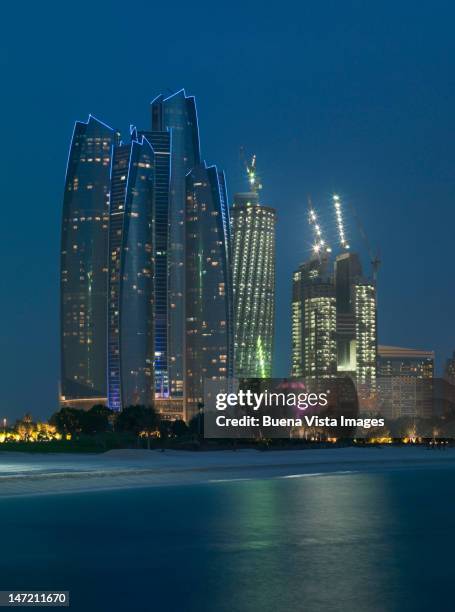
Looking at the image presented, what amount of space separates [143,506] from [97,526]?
5.37m

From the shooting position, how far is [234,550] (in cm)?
1934

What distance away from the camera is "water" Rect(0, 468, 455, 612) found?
1459 centimetres

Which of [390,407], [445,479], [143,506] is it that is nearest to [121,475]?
[143,506]

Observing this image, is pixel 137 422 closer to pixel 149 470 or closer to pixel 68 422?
pixel 68 422

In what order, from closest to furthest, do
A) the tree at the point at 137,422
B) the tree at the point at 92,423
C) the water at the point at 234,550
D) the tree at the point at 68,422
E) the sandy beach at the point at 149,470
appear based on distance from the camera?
the water at the point at 234,550
the sandy beach at the point at 149,470
the tree at the point at 137,422
the tree at the point at 68,422
the tree at the point at 92,423

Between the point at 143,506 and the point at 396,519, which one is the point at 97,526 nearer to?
the point at 143,506

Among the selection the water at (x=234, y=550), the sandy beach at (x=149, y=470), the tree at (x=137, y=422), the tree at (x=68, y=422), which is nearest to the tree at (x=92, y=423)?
Answer: the tree at (x=68, y=422)

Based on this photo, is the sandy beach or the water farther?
the sandy beach

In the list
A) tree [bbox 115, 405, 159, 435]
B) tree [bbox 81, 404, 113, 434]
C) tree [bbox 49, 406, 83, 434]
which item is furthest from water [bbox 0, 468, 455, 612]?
tree [bbox 81, 404, 113, 434]

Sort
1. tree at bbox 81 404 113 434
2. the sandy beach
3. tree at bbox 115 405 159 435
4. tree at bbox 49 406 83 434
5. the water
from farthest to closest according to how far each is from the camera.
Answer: tree at bbox 81 404 113 434 → tree at bbox 49 406 83 434 → tree at bbox 115 405 159 435 → the sandy beach → the water

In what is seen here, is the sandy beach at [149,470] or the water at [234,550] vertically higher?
the water at [234,550]

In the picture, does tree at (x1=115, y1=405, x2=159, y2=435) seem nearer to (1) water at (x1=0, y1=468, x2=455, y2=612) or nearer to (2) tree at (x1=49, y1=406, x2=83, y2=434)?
(2) tree at (x1=49, y1=406, x2=83, y2=434)

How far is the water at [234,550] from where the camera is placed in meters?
14.6

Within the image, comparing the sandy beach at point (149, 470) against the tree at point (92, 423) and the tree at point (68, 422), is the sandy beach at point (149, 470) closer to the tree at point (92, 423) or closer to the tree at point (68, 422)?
the tree at point (68, 422)
